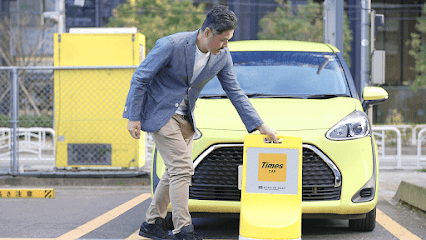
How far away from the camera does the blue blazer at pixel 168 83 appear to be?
3.54 m

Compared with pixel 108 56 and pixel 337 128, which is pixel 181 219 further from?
pixel 108 56

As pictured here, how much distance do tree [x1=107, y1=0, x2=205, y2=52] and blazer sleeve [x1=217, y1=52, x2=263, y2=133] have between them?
18.4 meters

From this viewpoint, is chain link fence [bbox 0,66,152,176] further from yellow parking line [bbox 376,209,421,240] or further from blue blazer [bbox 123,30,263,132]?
blue blazer [bbox 123,30,263,132]

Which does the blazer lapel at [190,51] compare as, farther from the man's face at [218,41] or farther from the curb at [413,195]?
the curb at [413,195]

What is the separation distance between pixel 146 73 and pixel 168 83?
0.21m

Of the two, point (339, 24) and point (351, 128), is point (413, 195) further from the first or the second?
point (339, 24)

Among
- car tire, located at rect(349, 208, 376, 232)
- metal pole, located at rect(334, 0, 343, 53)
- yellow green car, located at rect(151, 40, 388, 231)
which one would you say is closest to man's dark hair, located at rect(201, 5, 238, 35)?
yellow green car, located at rect(151, 40, 388, 231)

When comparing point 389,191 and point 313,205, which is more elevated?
point 313,205

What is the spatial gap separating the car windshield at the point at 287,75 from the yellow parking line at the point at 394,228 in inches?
49.0

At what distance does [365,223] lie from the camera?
14.6ft

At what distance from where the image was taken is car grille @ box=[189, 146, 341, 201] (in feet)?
12.7

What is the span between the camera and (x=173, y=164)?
3648mm

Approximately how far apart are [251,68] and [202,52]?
148 cm

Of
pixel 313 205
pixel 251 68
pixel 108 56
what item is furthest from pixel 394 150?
pixel 313 205
